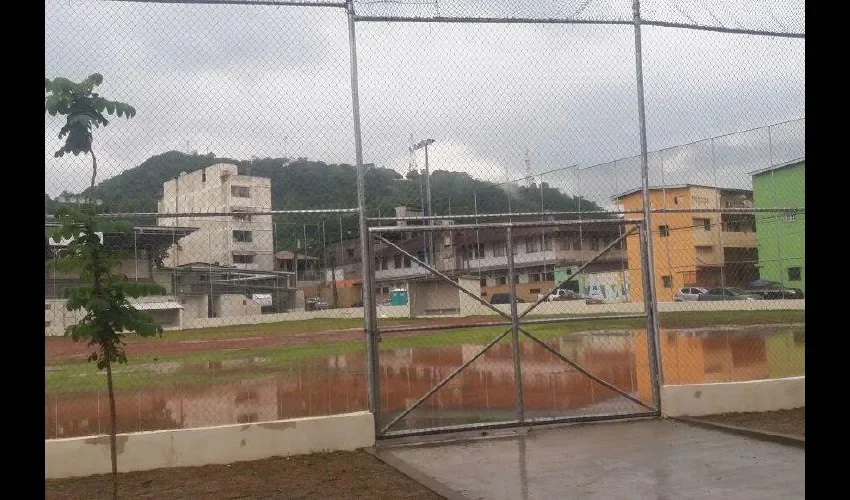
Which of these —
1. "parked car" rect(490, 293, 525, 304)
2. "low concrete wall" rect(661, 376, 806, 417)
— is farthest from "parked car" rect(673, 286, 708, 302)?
"parked car" rect(490, 293, 525, 304)

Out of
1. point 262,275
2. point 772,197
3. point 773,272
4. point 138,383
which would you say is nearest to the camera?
point 262,275

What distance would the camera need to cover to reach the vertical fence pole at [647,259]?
27.9 ft

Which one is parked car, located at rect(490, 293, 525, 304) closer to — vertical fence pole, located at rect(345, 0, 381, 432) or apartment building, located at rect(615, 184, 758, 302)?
vertical fence pole, located at rect(345, 0, 381, 432)

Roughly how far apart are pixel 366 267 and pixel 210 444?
2442 mm

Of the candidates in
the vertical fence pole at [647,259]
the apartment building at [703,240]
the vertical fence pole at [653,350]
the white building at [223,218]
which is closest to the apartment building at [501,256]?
the vertical fence pole at [647,259]

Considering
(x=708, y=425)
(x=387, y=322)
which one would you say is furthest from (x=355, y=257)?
(x=708, y=425)

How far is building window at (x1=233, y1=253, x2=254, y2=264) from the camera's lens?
7.64m

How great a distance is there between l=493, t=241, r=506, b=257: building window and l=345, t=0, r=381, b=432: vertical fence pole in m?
1.56

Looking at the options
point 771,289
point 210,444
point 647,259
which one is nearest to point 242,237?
point 210,444

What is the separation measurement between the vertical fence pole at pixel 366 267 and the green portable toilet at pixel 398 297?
465 millimetres
